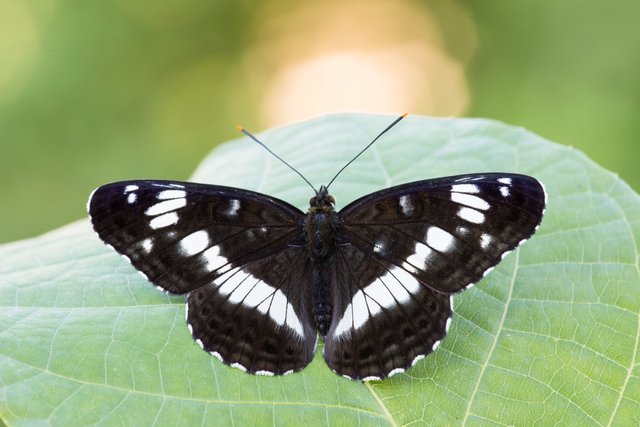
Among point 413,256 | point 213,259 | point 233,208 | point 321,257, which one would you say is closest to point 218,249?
point 213,259

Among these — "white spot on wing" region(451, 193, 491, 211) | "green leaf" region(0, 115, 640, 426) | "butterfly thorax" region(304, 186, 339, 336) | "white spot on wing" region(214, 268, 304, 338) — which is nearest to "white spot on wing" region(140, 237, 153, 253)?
"green leaf" region(0, 115, 640, 426)

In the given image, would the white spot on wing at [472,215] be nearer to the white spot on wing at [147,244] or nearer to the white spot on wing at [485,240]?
the white spot on wing at [485,240]

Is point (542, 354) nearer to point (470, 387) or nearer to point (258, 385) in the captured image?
point (470, 387)

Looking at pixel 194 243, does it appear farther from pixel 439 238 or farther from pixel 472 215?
pixel 472 215

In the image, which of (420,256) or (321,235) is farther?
(321,235)

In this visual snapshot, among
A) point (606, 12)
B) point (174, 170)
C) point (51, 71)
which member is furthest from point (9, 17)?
point (606, 12)

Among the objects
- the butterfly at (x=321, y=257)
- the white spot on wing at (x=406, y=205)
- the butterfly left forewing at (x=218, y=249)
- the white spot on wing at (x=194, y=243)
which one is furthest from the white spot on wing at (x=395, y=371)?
the white spot on wing at (x=194, y=243)
